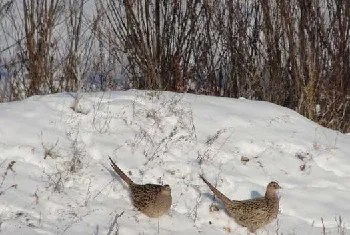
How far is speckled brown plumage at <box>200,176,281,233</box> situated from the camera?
4688mm

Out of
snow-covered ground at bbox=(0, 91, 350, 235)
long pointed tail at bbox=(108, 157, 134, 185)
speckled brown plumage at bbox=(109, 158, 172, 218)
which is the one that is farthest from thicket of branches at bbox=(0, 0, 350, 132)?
speckled brown plumage at bbox=(109, 158, 172, 218)

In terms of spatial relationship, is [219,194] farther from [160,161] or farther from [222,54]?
[222,54]

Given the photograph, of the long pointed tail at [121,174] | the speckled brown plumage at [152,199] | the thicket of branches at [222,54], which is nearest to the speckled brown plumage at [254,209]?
the speckled brown plumage at [152,199]

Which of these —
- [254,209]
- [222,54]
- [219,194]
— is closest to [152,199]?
[219,194]

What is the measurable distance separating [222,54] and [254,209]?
3069mm

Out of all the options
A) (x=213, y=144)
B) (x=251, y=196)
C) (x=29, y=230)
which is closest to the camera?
(x=29, y=230)

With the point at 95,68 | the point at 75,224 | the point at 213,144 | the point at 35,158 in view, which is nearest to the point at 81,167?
the point at 35,158

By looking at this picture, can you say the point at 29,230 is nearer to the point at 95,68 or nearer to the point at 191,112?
the point at 191,112

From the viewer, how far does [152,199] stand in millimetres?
4531

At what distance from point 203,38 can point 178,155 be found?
7.40 feet

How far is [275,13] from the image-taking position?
7.18m

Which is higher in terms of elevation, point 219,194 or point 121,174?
point 121,174

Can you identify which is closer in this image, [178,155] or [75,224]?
[75,224]

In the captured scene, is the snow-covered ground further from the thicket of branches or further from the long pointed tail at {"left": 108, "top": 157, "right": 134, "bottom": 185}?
the thicket of branches
